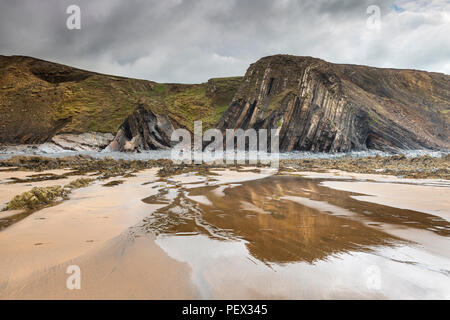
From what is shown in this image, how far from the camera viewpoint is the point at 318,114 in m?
23.1

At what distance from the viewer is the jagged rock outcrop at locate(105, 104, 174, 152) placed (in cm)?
2747

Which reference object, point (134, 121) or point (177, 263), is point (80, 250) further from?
point (134, 121)

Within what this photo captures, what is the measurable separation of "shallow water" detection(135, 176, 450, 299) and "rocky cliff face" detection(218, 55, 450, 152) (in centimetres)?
2062

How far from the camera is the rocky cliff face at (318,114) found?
23.2 m

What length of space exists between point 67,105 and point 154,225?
39.3 metres

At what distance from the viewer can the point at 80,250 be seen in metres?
1.92

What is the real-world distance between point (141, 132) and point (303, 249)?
2851 cm

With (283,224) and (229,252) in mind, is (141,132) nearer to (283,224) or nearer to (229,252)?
(283,224)

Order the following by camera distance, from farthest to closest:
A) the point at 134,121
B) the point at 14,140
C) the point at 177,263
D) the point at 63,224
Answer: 1. the point at 14,140
2. the point at 134,121
3. the point at 63,224
4. the point at 177,263

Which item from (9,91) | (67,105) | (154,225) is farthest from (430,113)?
(9,91)
